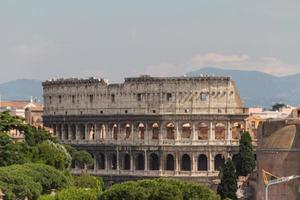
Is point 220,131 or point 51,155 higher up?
point 220,131

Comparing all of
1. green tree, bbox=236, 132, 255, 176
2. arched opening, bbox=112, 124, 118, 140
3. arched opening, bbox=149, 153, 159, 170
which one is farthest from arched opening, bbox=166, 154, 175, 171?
green tree, bbox=236, 132, 255, 176

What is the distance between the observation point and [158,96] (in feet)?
511

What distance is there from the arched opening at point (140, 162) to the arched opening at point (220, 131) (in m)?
10.1

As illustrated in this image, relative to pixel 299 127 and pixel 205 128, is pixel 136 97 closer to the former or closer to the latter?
pixel 205 128

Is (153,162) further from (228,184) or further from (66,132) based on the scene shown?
(228,184)

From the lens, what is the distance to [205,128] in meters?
158

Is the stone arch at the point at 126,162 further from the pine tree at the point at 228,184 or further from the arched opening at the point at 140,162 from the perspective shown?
the pine tree at the point at 228,184

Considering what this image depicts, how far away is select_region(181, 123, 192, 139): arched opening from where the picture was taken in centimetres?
15665

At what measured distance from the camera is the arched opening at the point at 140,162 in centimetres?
15812

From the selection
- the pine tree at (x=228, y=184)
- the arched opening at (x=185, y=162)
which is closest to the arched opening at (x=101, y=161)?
the arched opening at (x=185, y=162)

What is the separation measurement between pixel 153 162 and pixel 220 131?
958 cm

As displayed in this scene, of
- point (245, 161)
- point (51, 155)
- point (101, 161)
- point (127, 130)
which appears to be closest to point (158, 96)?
point (127, 130)

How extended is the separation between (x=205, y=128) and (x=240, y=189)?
137 feet

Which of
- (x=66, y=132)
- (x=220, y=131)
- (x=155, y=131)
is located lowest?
(x=220, y=131)
